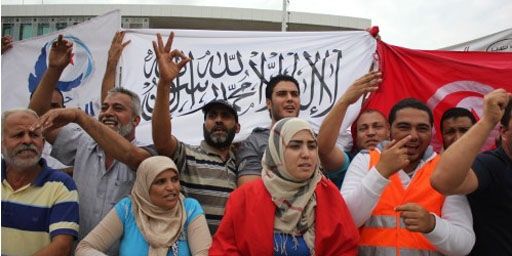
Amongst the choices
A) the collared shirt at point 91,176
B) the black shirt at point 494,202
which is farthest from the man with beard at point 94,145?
the black shirt at point 494,202

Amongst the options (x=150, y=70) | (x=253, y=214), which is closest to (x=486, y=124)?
(x=253, y=214)

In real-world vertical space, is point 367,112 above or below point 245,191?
above

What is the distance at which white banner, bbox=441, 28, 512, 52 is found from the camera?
4348 mm

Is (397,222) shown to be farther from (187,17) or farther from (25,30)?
(25,30)

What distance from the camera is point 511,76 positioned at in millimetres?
3957

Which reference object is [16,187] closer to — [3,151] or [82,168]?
[3,151]

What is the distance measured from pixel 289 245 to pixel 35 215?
1.34 meters

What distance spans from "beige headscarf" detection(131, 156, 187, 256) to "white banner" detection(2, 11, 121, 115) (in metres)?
1.86

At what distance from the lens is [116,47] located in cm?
441

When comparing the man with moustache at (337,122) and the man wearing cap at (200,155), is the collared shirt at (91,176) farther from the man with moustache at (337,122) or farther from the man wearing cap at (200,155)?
the man with moustache at (337,122)

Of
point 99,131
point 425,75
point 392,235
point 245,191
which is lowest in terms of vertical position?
point 392,235

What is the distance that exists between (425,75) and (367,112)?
3.19 feet

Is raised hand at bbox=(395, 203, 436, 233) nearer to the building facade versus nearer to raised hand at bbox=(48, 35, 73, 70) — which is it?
raised hand at bbox=(48, 35, 73, 70)

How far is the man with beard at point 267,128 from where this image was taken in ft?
9.77
